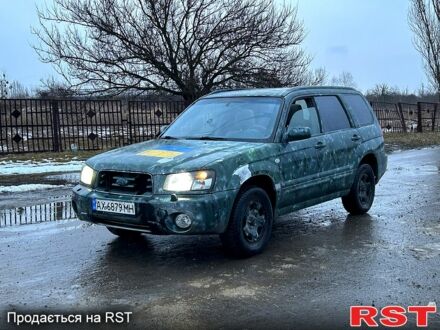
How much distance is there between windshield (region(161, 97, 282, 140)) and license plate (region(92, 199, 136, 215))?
1.37 metres

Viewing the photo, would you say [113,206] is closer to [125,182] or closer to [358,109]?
[125,182]


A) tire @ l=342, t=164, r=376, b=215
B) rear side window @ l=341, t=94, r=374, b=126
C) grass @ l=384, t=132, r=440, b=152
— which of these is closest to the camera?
tire @ l=342, t=164, r=376, b=215

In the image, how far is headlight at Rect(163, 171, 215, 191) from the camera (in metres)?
4.90

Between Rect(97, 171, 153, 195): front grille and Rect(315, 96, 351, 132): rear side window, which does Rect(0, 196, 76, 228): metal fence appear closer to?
Rect(97, 171, 153, 195): front grille

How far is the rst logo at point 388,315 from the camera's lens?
3803 millimetres

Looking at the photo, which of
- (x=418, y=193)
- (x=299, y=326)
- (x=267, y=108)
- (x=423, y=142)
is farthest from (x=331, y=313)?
(x=423, y=142)

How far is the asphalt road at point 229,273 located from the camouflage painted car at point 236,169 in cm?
36

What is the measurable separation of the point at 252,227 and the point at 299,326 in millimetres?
1743

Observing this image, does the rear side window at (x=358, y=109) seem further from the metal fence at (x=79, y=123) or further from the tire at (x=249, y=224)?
the metal fence at (x=79, y=123)

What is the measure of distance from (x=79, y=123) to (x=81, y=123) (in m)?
0.17

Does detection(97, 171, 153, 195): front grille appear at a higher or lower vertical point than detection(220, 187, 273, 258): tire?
higher

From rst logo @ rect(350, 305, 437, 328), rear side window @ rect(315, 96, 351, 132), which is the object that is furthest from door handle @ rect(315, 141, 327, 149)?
rst logo @ rect(350, 305, 437, 328)

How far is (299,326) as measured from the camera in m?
3.73

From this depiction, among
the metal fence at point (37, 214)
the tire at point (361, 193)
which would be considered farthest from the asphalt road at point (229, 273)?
the metal fence at point (37, 214)
